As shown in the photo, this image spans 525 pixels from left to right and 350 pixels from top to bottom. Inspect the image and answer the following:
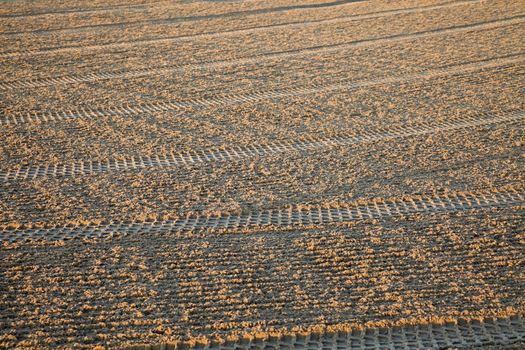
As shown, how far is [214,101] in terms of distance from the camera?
17.5 feet

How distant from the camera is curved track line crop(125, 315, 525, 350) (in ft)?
8.32

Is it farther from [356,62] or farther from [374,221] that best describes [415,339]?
[356,62]

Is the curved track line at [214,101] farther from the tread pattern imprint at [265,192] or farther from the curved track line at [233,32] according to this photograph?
the curved track line at [233,32]

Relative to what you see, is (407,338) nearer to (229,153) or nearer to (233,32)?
(229,153)

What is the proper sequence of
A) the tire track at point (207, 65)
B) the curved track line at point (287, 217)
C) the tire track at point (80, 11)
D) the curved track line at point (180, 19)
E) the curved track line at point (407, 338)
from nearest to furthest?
the curved track line at point (407, 338), the curved track line at point (287, 217), the tire track at point (207, 65), the curved track line at point (180, 19), the tire track at point (80, 11)

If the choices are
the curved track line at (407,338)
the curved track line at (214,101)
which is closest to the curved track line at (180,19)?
the curved track line at (214,101)

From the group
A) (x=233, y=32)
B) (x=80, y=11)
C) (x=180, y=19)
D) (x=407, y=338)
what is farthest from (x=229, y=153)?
(x=80, y=11)

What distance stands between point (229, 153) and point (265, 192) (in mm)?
621

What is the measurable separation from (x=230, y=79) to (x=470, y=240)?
301cm

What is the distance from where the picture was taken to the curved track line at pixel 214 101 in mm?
5059

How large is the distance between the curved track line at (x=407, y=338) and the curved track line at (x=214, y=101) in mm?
2843

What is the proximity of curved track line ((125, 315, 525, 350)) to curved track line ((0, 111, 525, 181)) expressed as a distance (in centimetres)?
179

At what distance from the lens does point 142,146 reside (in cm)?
448

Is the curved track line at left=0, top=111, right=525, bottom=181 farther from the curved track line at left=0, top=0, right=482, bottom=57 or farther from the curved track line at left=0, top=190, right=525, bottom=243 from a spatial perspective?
the curved track line at left=0, top=0, right=482, bottom=57
